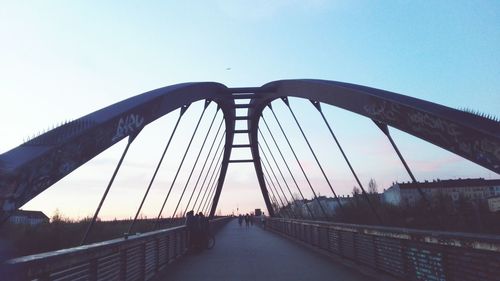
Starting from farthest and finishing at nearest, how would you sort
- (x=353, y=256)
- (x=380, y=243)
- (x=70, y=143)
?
(x=353, y=256), (x=380, y=243), (x=70, y=143)

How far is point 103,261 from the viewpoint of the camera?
220 inches

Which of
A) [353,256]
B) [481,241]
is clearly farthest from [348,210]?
[481,241]

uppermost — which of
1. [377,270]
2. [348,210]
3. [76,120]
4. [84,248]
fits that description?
[76,120]

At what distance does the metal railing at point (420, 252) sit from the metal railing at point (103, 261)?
13.3 feet

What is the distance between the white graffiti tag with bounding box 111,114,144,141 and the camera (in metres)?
9.22

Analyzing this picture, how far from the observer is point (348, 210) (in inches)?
627

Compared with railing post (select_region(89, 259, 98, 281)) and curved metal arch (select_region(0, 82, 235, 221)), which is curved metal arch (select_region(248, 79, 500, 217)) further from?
railing post (select_region(89, 259, 98, 281))

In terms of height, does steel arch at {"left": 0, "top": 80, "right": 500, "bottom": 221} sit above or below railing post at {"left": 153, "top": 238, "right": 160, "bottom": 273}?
above

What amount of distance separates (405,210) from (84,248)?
8486 millimetres

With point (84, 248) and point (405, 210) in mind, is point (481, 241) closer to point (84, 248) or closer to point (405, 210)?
point (84, 248)

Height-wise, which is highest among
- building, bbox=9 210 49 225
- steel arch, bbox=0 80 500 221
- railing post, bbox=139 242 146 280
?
steel arch, bbox=0 80 500 221

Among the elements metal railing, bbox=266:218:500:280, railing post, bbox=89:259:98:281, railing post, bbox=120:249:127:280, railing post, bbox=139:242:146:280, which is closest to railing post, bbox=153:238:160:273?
railing post, bbox=139:242:146:280

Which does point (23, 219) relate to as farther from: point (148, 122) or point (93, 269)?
point (93, 269)

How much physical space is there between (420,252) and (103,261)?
4186 mm
